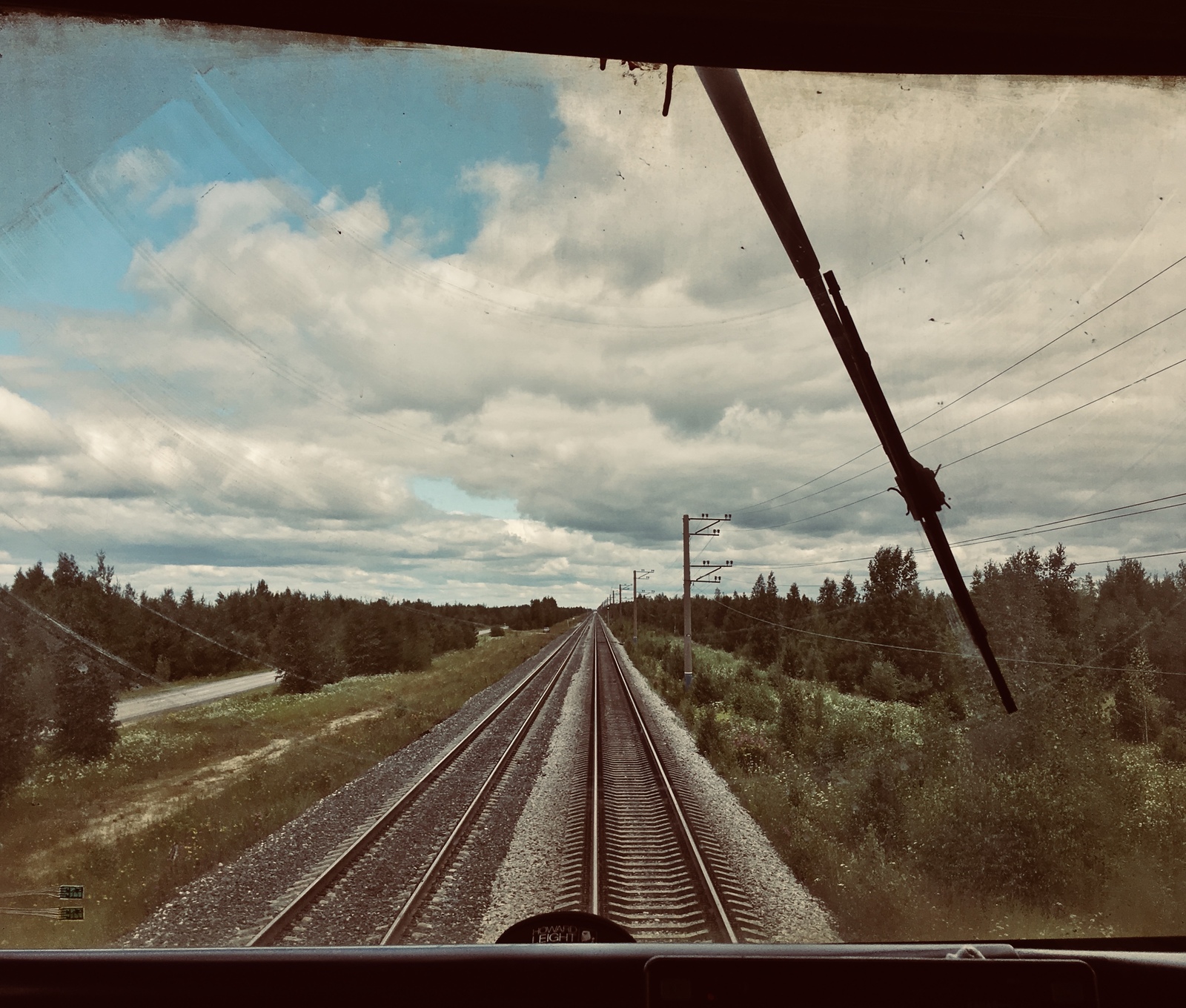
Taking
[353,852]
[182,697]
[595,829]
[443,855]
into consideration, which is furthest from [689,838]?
[182,697]

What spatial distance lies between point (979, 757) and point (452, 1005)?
2.83 m

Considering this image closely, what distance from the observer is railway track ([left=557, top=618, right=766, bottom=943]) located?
154 inches

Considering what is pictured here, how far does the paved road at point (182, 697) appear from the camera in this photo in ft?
9.22

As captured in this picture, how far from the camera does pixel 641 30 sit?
5.75 ft

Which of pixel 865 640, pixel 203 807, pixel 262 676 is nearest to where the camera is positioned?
pixel 262 676

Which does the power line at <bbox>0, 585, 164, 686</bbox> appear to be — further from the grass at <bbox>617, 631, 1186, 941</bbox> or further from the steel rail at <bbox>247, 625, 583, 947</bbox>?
the grass at <bbox>617, 631, 1186, 941</bbox>

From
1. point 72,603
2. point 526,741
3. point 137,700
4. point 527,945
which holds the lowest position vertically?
point 526,741

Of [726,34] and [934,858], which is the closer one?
[726,34]

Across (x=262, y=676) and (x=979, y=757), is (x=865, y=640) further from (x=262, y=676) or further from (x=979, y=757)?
(x=262, y=676)

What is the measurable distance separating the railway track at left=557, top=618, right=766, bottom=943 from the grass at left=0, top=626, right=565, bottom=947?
5.62 feet

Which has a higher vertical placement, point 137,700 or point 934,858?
point 137,700

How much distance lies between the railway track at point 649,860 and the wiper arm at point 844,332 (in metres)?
2.52

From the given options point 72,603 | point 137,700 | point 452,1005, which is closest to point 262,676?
point 137,700

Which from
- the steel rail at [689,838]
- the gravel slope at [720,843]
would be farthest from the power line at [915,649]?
the steel rail at [689,838]
